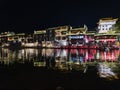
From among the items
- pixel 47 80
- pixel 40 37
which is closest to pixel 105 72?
pixel 47 80

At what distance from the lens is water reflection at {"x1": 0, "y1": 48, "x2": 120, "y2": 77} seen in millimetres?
3283

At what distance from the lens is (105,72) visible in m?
3.16

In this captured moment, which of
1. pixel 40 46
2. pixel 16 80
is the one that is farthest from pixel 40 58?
pixel 16 80

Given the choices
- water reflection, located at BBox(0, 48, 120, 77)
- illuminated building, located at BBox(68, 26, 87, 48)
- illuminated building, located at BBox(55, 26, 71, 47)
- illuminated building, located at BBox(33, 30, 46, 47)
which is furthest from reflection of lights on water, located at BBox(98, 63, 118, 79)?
illuminated building, located at BBox(33, 30, 46, 47)

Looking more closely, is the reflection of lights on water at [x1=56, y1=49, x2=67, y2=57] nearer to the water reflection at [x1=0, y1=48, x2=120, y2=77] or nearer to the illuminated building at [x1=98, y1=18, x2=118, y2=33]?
the water reflection at [x1=0, y1=48, x2=120, y2=77]

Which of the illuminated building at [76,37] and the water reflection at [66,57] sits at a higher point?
the illuminated building at [76,37]

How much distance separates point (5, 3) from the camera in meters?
4.16

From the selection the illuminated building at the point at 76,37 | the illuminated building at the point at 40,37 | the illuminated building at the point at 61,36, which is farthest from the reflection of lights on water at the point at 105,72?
the illuminated building at the point at 40,37

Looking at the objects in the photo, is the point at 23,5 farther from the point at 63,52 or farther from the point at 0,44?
the point at 63,52

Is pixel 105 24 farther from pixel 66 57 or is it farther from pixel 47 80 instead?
pixel 47 80

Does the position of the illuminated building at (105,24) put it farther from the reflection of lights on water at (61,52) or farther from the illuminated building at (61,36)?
the reflection of lights on water at (61,52)

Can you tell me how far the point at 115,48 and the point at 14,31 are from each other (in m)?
1.41

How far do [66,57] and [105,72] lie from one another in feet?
1.92

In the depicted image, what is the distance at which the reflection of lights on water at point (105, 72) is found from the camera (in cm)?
307
